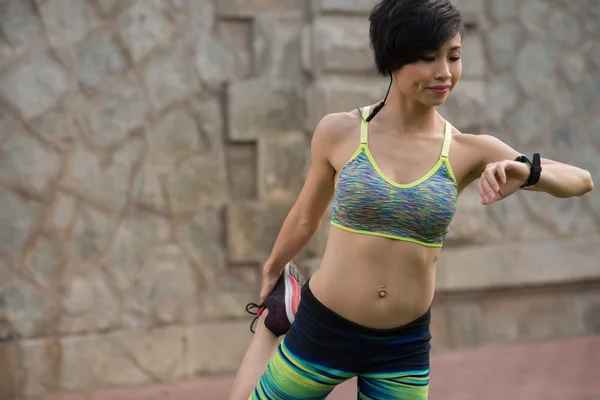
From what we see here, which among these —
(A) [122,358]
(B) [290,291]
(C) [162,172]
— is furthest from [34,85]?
(B) [290,291]

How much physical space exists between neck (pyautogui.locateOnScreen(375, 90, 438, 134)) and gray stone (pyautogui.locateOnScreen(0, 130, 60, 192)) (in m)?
2.81

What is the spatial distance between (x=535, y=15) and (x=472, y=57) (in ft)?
2.27

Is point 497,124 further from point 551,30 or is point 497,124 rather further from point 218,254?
point 218,254

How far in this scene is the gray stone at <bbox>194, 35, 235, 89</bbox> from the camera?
5.26 meters

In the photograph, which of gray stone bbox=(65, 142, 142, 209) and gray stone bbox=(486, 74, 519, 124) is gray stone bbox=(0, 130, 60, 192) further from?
gray stone bbox=(486, 74, 519, 124)

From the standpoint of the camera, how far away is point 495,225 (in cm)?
590

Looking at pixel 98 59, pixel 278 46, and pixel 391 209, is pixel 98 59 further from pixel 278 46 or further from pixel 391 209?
pixel 391 209

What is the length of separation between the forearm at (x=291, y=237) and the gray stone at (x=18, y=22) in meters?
2.62

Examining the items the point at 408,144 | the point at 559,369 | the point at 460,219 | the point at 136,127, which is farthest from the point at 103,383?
the point at 408,144

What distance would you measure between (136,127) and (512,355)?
2735 millimetres

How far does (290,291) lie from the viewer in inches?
118

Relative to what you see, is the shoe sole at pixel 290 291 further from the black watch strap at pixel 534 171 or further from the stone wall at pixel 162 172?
the stone wall at pixel 162 172

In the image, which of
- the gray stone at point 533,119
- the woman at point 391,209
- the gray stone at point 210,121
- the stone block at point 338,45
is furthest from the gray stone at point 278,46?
the woman at point 391,209

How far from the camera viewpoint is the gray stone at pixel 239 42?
209 inches
